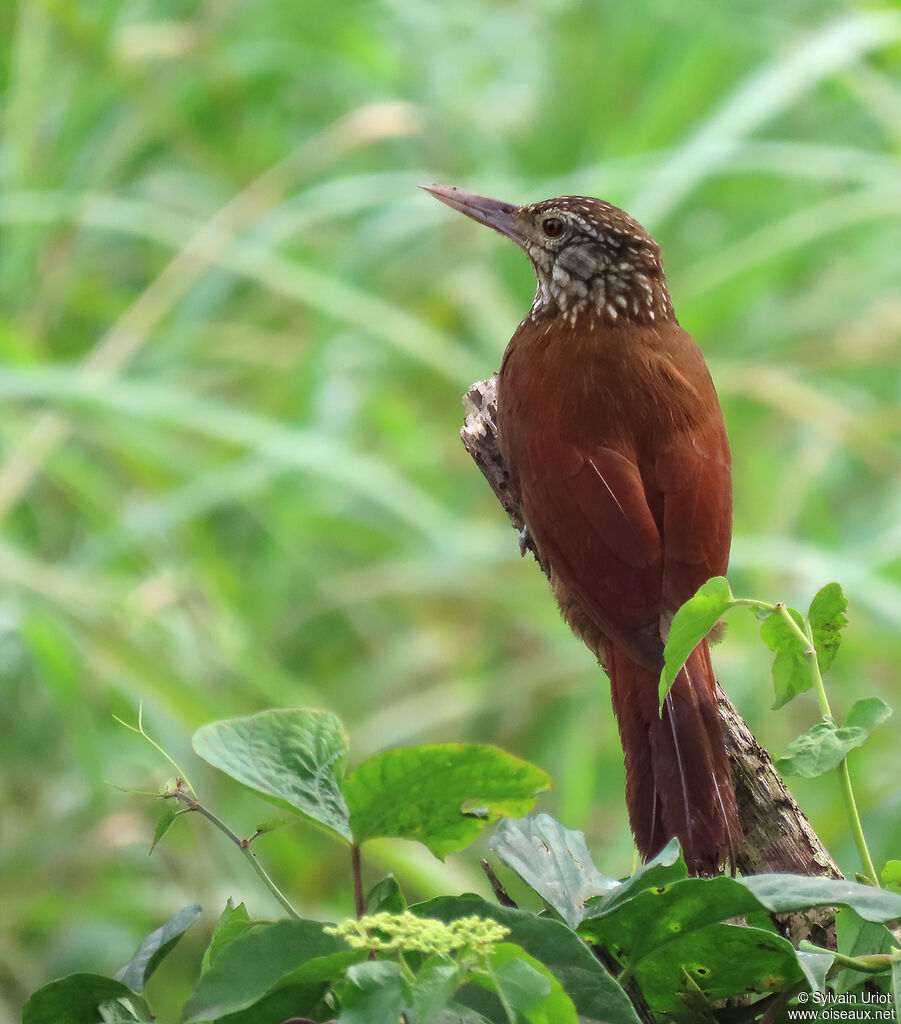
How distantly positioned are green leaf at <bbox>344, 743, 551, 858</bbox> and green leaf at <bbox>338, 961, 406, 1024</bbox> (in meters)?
0.14

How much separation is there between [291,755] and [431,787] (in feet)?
0.33

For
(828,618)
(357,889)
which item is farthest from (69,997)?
(828,618)

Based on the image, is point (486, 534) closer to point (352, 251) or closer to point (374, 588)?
point (374, 588)

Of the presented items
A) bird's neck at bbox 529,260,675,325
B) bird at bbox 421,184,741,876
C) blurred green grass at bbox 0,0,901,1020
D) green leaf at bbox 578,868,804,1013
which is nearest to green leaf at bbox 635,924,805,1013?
green leaf at bbox 578,868,804,1013

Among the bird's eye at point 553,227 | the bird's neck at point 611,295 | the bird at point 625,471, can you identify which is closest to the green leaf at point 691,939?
the bird at point 625,471

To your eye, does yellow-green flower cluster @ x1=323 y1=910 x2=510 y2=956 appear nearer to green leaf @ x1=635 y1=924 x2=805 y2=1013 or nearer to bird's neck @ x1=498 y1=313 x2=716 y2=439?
green leaf @ x1=635 y1=924 x2=805 y2=1013

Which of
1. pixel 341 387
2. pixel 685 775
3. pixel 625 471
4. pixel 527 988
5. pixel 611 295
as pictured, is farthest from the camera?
pixel 341 387

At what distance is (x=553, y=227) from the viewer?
233 cm

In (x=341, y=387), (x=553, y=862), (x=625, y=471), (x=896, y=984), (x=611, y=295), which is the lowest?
(x=896, y=984)

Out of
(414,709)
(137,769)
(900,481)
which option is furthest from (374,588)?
(900,481)

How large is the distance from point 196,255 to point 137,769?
1.36 metres

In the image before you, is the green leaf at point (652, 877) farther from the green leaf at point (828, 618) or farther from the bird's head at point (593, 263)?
the bird's head at point (593, 263)

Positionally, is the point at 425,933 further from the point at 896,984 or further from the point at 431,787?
the point at 896,984

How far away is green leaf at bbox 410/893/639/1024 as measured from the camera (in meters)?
0.71
